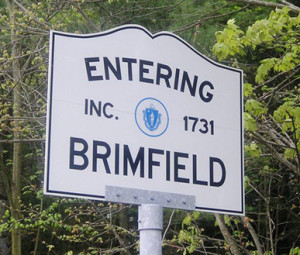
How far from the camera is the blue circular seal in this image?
7.04 feet

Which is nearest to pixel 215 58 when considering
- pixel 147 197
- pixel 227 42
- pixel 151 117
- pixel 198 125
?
pixel 227 42

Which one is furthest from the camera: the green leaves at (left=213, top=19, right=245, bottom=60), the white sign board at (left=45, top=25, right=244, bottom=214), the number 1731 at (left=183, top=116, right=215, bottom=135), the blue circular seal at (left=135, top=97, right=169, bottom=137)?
the green leaves at (left=213, top=19, right=245, bottom=60)

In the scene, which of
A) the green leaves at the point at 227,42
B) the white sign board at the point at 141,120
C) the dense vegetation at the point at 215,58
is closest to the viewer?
the white sign board at the point at 141,120

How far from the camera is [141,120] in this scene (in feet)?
7.04

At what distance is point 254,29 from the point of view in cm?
562

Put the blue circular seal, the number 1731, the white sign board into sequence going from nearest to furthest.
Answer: the white sign board < the blue circular seal < the number 1731

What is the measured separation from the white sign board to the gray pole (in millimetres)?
71

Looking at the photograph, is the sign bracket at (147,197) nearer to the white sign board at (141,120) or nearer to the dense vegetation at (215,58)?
the white sign board at (141,120)

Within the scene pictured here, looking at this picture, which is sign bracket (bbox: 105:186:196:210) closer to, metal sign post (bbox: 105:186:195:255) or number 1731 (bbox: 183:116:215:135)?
metal sign post (bbox: 105:186:195:255)

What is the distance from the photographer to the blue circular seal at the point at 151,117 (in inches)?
84.5

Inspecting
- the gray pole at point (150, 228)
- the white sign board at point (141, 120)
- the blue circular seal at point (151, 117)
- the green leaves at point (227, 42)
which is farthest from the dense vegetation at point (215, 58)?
the gray pole at point (150, 228)

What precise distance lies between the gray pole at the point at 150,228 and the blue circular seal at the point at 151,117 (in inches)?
10.0

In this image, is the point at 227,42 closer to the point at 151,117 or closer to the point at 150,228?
the point at 151,117

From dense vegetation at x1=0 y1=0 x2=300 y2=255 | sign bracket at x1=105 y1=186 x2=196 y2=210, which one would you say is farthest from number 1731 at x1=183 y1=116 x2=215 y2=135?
dense vegetation at x1=0 y1=0 x2=300 y2=255
